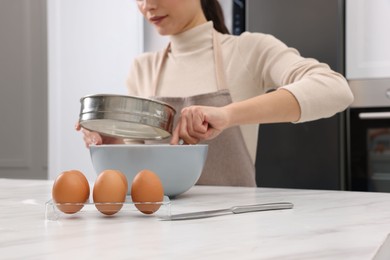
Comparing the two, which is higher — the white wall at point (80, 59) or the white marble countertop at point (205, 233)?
the white wall at point (80, 59)

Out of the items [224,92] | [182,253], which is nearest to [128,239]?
[182,253]

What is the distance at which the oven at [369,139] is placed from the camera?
7.51 feet

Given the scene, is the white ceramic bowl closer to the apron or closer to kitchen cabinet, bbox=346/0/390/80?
the apron

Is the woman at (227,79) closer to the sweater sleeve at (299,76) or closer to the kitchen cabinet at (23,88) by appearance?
the sweater sleeve at (299,76)

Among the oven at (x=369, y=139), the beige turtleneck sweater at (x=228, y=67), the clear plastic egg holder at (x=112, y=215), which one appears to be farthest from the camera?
the oven at (x=369, y=139)

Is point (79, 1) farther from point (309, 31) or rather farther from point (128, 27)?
point (309, 31)

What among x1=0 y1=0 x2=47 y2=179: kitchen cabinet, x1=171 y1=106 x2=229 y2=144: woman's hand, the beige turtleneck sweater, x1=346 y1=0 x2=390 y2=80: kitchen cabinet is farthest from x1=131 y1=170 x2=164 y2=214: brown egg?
x1=0 y1=0 x2=47 y2=179: kitchen cabinet

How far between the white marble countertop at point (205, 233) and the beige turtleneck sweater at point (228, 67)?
0.69 m

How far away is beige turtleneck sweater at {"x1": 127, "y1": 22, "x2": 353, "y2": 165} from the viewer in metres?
1.69

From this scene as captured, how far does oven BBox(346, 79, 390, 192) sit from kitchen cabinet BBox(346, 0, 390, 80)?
52mm

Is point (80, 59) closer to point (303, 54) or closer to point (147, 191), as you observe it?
point (303, 54)

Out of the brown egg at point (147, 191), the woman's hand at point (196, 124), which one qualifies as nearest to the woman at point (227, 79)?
the woman's hand at point (196, 124)

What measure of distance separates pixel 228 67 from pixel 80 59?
142 cm

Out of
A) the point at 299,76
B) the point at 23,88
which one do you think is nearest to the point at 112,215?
the point at 299,76
